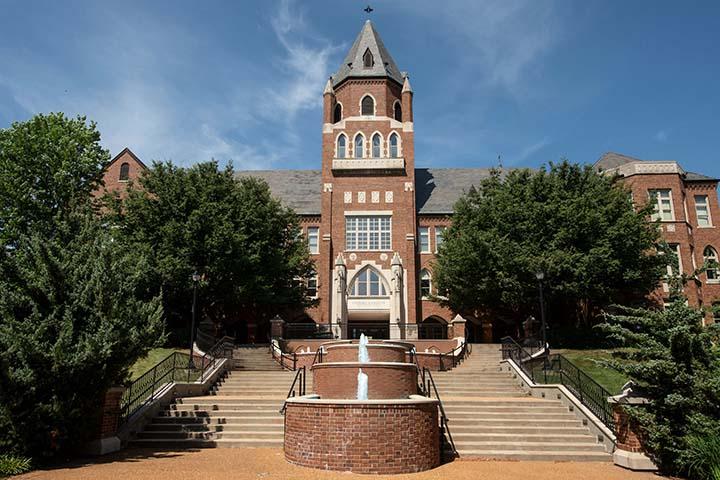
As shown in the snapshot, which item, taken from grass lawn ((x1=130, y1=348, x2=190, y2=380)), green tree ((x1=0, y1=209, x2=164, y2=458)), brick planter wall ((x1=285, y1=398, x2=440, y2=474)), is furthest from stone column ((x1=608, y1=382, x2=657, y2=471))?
grass lawn ((x1=130, y1=348, x2=190, y2=380))

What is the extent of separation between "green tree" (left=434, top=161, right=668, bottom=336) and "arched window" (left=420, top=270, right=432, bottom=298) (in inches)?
253

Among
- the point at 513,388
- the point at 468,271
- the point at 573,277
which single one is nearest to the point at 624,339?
the point at 513,388

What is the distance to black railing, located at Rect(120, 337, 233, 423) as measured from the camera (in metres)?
14.6

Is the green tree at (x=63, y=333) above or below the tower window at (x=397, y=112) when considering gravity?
below

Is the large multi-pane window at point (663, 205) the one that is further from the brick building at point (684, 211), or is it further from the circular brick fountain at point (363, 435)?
the circular brick fountain at point (363, 435)


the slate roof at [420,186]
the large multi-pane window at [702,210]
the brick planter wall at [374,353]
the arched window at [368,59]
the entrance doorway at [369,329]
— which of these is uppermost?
the arched window at [368,59]

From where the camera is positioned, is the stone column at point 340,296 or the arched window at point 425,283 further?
the arched window at point 425,283

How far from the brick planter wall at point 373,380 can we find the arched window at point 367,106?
86.3ft

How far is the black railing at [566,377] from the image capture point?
14156 mm

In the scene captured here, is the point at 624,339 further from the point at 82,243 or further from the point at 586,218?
the point at 586,218

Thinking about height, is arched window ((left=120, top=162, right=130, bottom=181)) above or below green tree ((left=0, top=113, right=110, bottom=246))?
above

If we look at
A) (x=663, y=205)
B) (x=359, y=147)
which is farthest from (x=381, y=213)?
(x=663, y=205)

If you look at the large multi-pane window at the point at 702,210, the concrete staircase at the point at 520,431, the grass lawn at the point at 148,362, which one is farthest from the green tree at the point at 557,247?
the grass lawn at the point at 148,362

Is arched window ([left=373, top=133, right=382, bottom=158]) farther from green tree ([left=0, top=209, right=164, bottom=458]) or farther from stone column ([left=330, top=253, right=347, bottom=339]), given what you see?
green tree ([left=0, top=209, right=164, bottom=458])
